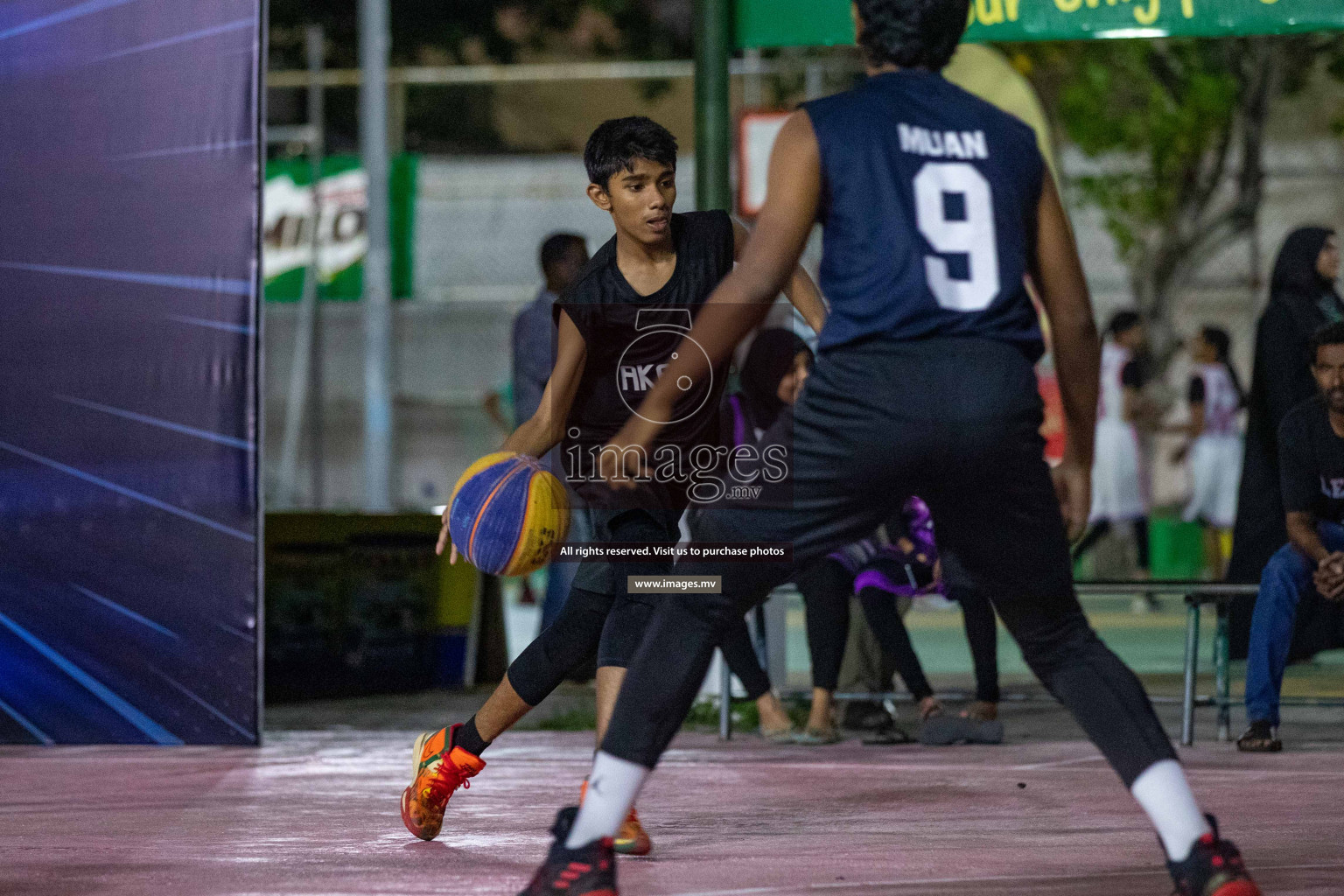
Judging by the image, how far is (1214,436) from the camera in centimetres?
1362

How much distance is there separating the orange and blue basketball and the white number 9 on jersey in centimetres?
142

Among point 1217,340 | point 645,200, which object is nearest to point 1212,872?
point 645,200

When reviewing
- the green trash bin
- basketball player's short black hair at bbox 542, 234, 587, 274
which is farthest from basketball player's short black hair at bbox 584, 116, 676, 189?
the green trash bin

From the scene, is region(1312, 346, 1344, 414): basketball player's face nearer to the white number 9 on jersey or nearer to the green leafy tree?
the white number 9 on jersey

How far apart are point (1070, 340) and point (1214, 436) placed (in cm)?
1065

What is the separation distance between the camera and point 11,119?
6.62 m

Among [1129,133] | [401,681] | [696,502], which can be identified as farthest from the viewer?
[1129,133]

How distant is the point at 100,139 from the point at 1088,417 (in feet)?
14.3

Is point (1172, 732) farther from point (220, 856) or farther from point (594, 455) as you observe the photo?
point (220, 856)

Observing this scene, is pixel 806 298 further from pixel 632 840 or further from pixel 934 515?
pixel 632 840

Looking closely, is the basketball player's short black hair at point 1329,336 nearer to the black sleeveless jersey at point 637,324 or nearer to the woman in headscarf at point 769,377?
the woman in headscarf at point 769,377

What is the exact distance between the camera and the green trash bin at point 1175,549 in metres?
16.1

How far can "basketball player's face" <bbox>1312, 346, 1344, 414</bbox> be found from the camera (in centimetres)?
659

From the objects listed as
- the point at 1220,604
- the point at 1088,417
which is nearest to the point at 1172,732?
the point at 1220,604
